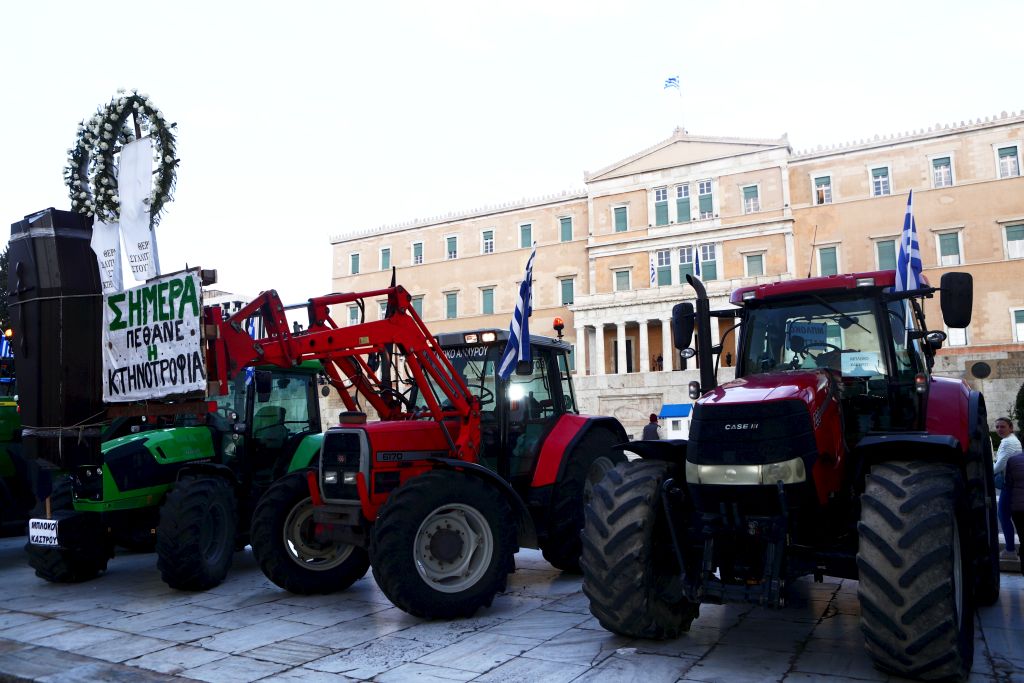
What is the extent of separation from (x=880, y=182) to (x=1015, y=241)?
21.3ft

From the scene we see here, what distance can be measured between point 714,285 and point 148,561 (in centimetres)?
3488

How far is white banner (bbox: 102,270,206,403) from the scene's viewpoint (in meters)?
7.48

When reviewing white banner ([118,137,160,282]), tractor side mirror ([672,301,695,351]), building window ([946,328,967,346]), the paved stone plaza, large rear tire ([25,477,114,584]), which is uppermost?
white banner ([118,137,160,282])

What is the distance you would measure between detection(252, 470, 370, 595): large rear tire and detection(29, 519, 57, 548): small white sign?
200 centimetres

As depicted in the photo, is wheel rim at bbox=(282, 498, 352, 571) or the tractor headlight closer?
the tractor headlight

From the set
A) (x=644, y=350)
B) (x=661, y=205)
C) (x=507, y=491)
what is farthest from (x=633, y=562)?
(x=661, y=205)

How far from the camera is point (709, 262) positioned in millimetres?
41594

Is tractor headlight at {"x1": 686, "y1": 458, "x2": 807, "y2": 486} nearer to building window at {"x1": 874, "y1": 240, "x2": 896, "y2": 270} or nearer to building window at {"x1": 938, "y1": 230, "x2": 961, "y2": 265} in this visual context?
building window at {"x1": 874, "y1": 240, "x2": 896, "y2": 270}

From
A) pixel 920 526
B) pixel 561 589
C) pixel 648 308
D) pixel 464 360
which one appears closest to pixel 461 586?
pixel 561 589

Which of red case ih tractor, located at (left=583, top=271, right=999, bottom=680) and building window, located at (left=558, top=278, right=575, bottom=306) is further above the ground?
building window, located at (left=558, top=278, right=575, bottom=306)

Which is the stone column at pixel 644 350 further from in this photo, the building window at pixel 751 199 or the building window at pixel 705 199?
the building window at pixel 751 199

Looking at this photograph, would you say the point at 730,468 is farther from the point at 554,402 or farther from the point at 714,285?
the point at 714,285

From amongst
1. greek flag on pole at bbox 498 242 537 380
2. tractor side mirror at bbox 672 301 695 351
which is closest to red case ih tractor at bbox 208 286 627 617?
greek flag on pole at bbox 498 242 537 380

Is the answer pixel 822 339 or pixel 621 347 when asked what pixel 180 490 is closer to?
pixel 822 339
